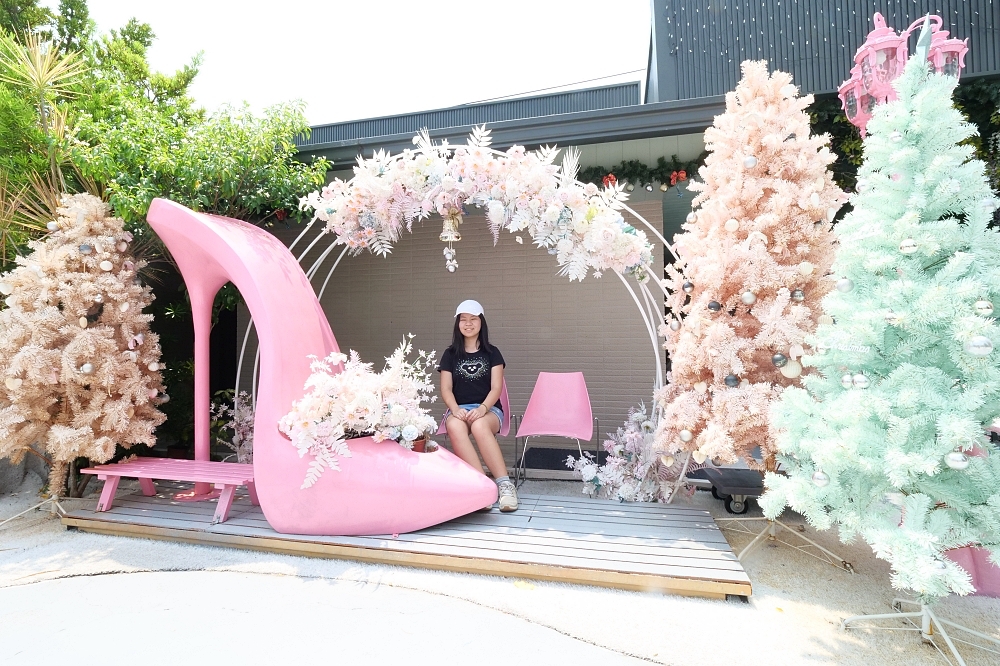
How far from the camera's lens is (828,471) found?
2211mm

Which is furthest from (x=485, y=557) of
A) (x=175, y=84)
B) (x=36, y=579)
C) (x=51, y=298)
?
(x=175, y=84)

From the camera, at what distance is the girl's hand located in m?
3.88

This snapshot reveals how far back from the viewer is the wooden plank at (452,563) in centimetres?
249

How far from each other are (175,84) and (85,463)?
7591mm

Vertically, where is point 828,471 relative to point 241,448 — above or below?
above

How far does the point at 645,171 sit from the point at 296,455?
4.26 meters

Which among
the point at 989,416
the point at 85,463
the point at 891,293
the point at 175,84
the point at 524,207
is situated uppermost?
the point at 175,84

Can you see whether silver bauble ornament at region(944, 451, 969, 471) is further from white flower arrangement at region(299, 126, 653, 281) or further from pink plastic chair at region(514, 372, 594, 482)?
pink plastic chair at region(514, 372, 594, 482)

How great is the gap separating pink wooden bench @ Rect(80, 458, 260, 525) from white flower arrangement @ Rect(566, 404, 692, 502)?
2364mm

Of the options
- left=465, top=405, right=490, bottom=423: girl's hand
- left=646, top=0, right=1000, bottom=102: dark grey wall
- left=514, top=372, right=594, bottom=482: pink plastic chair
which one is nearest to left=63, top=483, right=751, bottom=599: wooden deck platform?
left=465, top=405, right=490, bottom=423: girl's hand

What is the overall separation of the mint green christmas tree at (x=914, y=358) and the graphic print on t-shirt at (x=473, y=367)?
90.9 inches

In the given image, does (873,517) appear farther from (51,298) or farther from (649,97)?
(649,97)

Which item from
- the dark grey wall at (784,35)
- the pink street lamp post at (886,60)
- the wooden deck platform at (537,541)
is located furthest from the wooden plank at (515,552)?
the dark grey wall at (784,35)

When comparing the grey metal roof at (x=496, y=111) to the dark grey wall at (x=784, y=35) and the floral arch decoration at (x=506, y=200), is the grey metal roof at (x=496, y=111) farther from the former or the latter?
the floral arch decoration at (x=506, y=200)
